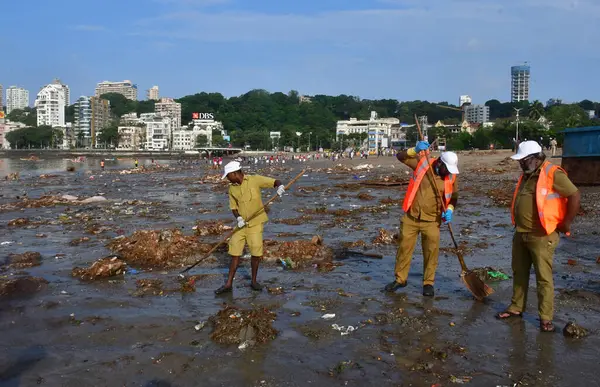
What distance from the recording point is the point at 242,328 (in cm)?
473

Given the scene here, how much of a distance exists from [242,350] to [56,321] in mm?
2098

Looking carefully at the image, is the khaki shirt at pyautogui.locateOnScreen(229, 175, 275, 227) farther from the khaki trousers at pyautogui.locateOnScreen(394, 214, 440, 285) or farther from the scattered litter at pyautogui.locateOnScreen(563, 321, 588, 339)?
the scattered litter at pyautogui.locateOnScreen(563, 321, 588, 339)

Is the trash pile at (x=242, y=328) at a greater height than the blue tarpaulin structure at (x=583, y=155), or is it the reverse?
the blue tarpaulin structure at (x=583, y=155)

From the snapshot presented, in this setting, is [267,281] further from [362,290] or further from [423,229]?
[423,229]

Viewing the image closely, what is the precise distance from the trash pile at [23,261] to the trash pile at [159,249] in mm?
1135

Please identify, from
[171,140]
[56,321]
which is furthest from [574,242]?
[171,140]

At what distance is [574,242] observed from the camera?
866cm

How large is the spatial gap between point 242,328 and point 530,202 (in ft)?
9.58

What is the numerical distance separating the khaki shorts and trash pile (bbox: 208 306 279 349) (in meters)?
1.14

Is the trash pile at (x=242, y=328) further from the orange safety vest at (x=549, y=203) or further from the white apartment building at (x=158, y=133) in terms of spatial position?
the white apartment building at (x=158, y=133)

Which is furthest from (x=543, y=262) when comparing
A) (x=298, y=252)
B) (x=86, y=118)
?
(x=86, y=118)

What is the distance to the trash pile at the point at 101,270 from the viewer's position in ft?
22.6

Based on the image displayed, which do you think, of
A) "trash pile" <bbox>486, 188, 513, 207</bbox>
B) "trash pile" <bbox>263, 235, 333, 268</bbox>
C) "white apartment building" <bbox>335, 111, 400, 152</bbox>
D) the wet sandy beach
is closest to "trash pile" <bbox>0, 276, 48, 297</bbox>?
the wet sandy beach

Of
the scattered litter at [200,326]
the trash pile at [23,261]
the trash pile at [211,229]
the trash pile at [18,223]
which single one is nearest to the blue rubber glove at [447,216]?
the scattered litter at [200,326]
